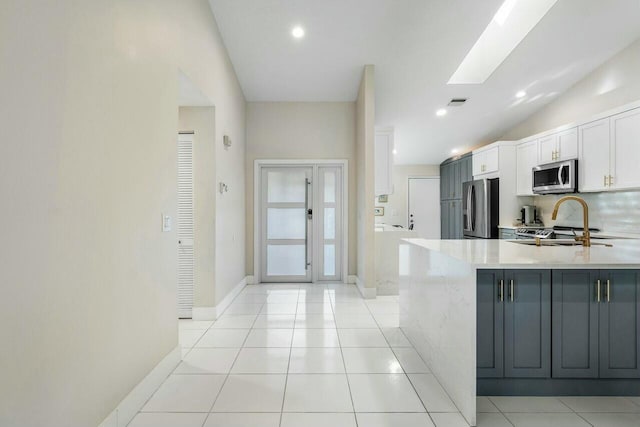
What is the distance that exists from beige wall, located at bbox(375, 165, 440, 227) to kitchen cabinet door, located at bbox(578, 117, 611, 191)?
4.15 meters

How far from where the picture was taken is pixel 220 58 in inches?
156

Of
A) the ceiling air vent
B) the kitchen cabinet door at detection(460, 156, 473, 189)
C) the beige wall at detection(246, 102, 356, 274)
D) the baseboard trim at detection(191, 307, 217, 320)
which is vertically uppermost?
the ceiling air vent

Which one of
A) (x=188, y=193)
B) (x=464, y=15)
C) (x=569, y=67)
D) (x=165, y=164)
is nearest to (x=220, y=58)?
(x=188, y=193)

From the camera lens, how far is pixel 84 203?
1566 millimetres

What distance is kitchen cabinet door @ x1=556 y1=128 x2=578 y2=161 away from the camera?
4.49m

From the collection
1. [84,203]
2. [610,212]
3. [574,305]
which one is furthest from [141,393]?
[610,212]

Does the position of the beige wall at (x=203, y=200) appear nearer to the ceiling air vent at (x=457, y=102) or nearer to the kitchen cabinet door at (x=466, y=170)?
the ceiling air vent at (x=457, y=102)

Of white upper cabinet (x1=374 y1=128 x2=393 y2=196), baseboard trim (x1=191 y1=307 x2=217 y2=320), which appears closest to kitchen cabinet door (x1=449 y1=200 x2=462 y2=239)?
white upper cabinet (x1=374 y1=128 x2=393 y2=196)

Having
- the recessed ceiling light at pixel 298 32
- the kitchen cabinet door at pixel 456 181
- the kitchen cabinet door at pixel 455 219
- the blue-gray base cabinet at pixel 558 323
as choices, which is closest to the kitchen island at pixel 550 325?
the blue-gray base cabinet at pixel 558 323

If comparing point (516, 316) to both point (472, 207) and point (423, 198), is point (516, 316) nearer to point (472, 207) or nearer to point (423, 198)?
point (472, 207)

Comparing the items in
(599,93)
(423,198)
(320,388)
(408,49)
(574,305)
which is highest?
(408,49)

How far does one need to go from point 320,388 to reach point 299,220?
11.5 feet

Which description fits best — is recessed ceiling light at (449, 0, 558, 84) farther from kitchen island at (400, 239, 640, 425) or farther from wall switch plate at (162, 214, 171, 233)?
wall switch plate at (162, 214, 171, 233)

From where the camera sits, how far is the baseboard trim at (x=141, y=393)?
1783 mm
